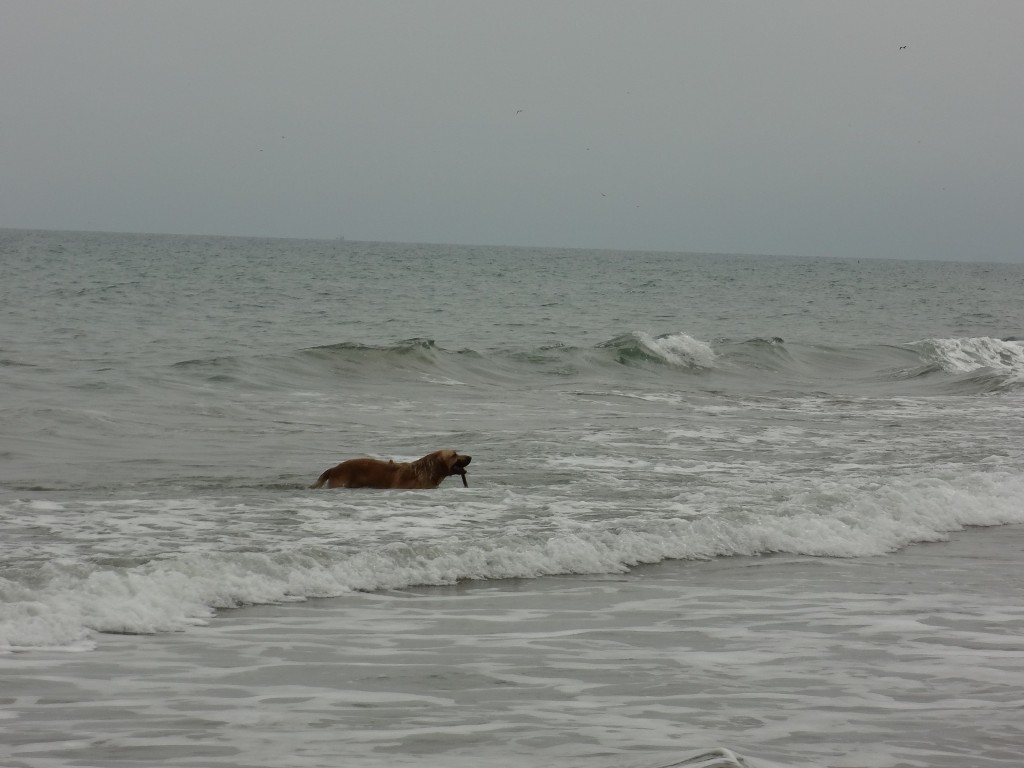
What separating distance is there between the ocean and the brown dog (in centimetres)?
22

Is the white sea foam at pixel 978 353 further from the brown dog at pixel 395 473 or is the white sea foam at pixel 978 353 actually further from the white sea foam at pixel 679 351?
the brown dog at pixel 395 473

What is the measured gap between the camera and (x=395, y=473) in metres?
9.89

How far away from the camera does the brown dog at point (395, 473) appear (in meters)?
9.83

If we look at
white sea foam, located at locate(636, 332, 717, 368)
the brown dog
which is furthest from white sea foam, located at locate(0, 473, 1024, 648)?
white sea foam, located at locate(636, 332, 717, 368)

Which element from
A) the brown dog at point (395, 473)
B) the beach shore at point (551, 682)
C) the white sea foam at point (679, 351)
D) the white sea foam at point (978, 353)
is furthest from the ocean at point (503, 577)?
the white sea foam at point (978, 353)

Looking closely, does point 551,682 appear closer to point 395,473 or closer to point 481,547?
point 481,547

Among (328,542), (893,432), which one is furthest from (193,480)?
(893,432)

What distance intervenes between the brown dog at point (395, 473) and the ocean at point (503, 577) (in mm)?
215

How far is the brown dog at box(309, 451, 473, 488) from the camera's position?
9.83 meters

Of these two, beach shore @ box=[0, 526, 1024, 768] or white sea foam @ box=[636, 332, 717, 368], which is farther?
white sea foam @ box=[636, 332, 717, 368]

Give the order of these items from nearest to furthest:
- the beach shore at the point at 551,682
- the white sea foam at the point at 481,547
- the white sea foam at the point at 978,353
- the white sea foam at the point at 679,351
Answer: the beach shore at the point at 551,682 < the white sea foam at the point at 481,547 < the white sea foam at the point at 679,351 < the white sea foam at the point at 978,353

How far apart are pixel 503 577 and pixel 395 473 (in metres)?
2.58

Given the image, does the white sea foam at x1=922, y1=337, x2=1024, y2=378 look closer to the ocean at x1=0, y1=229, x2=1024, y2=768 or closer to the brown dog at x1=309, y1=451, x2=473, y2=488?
the ocean at x1=0, y1=229, x2=1024, y2=768

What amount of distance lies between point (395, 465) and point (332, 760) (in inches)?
226
